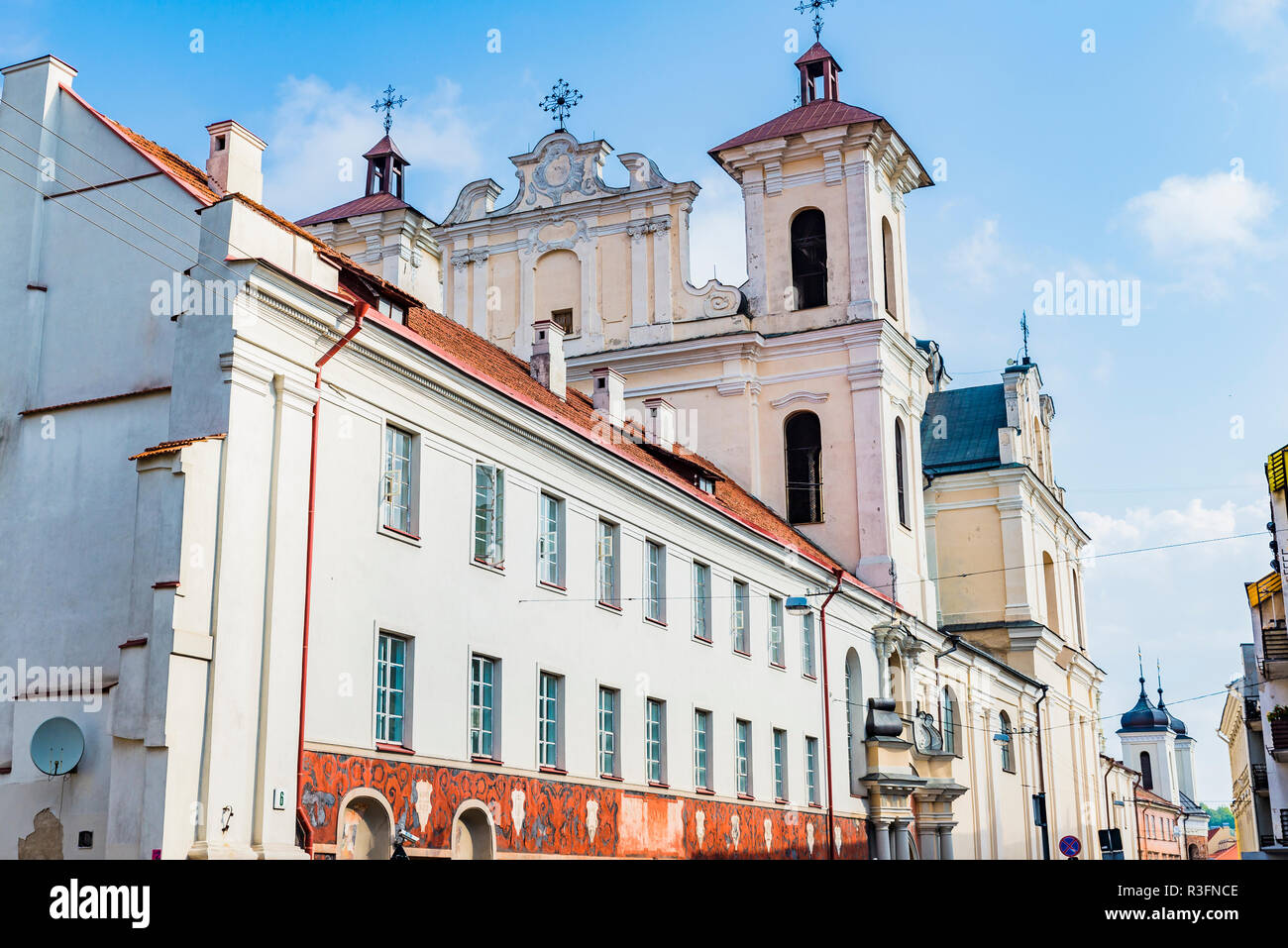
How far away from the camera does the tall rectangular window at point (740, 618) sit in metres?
29.7

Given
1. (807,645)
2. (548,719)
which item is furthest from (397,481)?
(807,645)

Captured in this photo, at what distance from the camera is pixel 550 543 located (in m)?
23.6

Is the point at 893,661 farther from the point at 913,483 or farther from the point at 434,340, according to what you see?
the point at 434,340

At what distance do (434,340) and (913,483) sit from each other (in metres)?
21.2

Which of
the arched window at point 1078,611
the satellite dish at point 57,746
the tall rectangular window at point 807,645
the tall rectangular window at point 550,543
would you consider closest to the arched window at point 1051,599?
the arched window at point 1078,611

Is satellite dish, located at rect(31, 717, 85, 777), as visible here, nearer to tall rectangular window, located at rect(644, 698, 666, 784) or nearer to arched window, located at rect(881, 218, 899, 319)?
tall rectangular window, located at rect(644, 698, 666, 784)

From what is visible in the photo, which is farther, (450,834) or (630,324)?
(630,324)

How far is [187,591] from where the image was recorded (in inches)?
640

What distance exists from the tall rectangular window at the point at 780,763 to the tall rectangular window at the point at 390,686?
1302cm

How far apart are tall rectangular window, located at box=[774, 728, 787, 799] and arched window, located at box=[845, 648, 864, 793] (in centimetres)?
358
